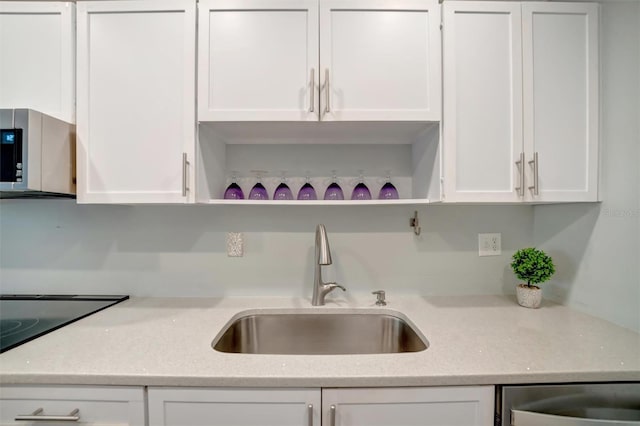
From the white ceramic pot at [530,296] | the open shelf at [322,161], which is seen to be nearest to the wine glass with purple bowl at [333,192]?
the open shelf at [322,161]

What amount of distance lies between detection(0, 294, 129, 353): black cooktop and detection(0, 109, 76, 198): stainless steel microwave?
0.51 m

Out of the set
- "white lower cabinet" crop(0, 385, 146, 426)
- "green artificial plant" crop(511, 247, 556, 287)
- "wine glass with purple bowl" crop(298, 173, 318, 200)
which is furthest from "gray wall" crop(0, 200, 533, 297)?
"white lower cabinet" crop(0, 385, 146, 426)

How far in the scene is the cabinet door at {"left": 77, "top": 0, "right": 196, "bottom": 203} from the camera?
1125mm

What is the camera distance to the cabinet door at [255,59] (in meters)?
1.12

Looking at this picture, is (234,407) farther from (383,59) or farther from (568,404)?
(383,59)

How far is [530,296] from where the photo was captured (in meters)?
1.28

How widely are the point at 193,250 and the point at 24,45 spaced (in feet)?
3.63

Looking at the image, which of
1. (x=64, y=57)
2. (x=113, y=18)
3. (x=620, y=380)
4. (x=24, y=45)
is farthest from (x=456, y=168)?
(x=24, y=45)

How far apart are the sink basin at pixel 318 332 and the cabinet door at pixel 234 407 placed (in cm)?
45

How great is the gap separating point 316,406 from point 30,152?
4.26 feet

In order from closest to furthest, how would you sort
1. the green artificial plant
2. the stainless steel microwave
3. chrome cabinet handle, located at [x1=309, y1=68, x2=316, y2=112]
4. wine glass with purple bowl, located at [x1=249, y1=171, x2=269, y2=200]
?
the stainless steel microwave
chrome cabinet handle, located at [x1=309, y1=68, x2=316, y2=112]
the green artificial plant
wine glass with purple bowl, located at [x1=249, y1=171, x2=269, y2=200]

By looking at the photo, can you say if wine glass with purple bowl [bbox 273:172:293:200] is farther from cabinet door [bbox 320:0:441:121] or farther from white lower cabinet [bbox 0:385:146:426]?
A: white lower cabinet [bbox 0:385:146:426]

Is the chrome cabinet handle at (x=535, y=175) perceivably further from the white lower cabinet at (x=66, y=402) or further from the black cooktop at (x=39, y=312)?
the black cooktop at (x=39, y=312)

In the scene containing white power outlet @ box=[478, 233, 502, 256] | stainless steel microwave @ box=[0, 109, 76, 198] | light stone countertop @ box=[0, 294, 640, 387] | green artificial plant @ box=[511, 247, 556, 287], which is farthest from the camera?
white power outlet @ box=[478, 233, 502, 256]
